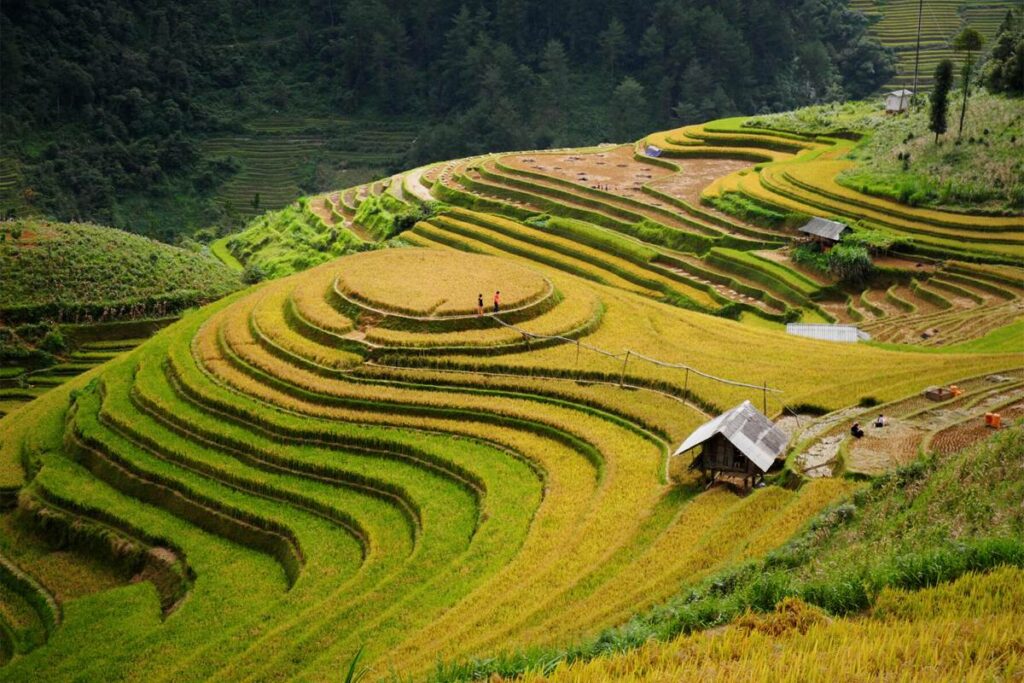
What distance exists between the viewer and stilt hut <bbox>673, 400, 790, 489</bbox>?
18.5 metres

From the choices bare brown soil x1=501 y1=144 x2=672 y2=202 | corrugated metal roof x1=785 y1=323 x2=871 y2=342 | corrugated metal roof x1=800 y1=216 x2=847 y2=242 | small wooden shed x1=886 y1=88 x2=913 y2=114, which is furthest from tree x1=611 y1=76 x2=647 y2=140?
corrugated metal roof x1=785 y1=323 x2=871 y2=342

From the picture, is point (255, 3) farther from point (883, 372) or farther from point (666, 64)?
point (883, 372)

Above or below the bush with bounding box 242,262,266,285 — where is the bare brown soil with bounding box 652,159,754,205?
above

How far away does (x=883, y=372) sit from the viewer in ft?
77.5

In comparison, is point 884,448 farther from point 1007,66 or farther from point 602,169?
point 602,169

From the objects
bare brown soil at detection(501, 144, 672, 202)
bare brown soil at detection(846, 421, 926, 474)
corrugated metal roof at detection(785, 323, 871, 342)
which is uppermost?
bare brown soil at detection(501, 144, 672, 202)

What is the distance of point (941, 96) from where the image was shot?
4209 centimetres

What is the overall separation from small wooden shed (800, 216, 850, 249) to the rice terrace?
20 centimetres

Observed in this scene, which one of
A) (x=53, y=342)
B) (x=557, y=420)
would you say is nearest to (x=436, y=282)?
(x=557, y=420)

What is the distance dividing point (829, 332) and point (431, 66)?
6988 centimetres

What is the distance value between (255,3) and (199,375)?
78363 mm

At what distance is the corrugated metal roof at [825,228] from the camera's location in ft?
127

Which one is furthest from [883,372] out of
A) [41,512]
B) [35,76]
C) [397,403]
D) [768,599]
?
[35,76]

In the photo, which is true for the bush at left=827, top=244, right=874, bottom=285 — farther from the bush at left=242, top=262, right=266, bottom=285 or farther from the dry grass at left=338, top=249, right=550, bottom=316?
the bush at left=242, top=262, right=266, bottom=285
